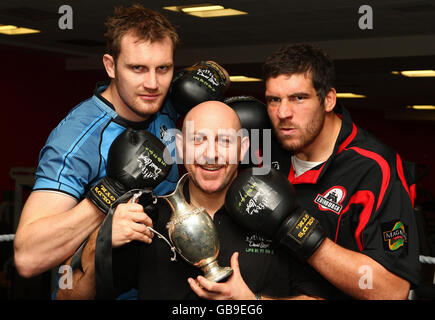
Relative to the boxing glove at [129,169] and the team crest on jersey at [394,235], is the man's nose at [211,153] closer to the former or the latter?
the boxing glove at [129,169]

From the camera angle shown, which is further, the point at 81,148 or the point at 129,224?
the point at 81,148

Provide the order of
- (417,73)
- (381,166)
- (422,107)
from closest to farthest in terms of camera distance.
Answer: (381,166), (417,73), (422,107)

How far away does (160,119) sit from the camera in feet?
6.39

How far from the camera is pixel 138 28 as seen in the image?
1.74 m

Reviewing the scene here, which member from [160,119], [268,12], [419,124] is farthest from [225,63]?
[419,124]

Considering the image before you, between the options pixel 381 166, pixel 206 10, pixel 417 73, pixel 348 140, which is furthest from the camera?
pixel 417 73

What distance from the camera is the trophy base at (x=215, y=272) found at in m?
1.47

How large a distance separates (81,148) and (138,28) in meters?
0.40

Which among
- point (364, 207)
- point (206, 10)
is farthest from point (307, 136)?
point (206, 10)

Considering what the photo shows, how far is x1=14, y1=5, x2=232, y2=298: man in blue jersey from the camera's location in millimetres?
1552

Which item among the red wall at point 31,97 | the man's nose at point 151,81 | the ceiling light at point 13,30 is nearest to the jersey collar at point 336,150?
the man's nose at point 151,81

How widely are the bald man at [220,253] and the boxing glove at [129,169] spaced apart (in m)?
0.09

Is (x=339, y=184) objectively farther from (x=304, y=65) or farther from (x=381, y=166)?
(x=304, y=65)

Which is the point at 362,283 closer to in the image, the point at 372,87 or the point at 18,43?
the point at 18,43
